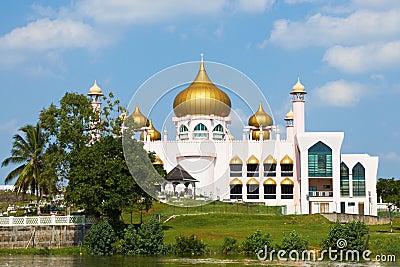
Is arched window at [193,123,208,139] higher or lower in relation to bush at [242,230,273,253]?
higher

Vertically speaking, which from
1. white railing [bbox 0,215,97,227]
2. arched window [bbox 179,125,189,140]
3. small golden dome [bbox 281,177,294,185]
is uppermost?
arched window [bbox 179,125,189,140]

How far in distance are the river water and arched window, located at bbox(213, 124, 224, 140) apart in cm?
2889

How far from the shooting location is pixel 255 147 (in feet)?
179

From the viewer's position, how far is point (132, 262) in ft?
84.1

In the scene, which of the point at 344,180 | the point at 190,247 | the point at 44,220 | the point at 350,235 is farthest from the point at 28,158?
the point at 344,180

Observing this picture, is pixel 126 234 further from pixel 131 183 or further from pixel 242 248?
pixel 242 248

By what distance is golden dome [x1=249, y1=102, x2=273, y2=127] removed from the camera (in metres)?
60.1

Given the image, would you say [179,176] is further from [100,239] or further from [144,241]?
[144,241]

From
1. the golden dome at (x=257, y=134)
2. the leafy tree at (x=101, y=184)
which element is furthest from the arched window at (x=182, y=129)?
the leafy tree at (x=101, y=184)

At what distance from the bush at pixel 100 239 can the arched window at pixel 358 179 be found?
86.8 ft

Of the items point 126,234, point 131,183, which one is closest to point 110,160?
point 131,183

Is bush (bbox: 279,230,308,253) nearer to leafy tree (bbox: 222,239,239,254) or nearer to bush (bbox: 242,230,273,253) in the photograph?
bush (bbox: 242,230,273,253)

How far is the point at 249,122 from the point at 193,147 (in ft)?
27.7

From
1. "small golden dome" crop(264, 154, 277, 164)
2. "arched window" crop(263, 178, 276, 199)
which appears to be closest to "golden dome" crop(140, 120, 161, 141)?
"small golden dome" crop(264, 154, 277, 164)
